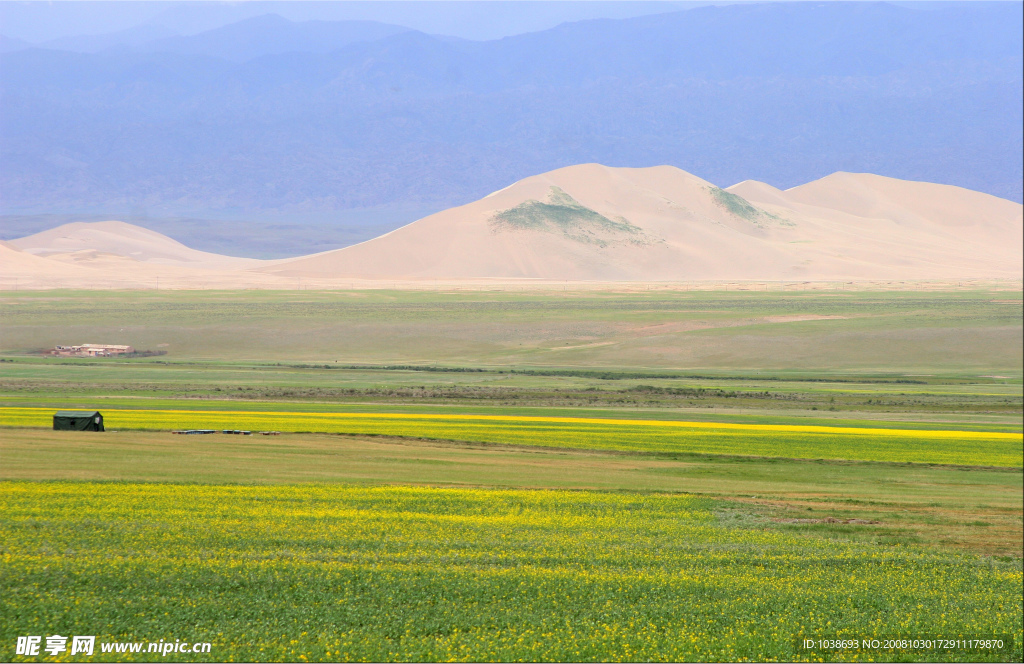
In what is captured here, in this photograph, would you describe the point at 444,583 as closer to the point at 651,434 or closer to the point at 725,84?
the point at 651,434

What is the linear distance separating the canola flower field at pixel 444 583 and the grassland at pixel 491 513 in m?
0.06

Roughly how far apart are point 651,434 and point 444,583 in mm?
23305

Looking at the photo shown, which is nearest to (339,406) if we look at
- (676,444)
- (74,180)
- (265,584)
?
(676,444)

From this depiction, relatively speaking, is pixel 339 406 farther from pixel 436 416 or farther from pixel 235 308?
pixel 235 308

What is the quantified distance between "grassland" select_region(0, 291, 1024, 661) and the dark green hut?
19.2 inches

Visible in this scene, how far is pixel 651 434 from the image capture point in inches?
1457

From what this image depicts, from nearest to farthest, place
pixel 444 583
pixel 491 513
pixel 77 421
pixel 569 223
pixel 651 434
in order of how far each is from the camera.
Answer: pixel 444 583 → pixel 491 513 → pixel 77 421 → pixel 651 434 → pixel 569 223

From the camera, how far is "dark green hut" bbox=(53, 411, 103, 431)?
25.7m

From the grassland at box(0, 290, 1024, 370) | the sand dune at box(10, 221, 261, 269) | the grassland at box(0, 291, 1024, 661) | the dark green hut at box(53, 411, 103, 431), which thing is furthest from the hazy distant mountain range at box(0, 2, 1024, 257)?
the dark green hut at box(53, 411, 103, 431)

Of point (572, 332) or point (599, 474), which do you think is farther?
point (572, 332)

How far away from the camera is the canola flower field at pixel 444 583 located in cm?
1250

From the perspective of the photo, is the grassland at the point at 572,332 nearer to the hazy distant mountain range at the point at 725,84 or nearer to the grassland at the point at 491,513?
the grassland at the point at 491,513

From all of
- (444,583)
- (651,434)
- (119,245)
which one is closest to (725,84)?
(119,245)

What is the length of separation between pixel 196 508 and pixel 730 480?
16.2 meters
